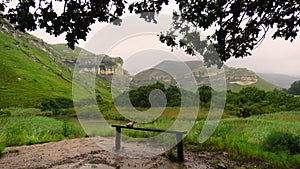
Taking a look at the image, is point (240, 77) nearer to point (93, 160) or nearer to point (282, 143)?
point (282, 143)

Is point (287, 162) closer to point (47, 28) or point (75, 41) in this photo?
point (75, 41)

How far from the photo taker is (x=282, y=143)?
6242mm

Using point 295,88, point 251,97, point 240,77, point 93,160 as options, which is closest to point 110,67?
point 93,160

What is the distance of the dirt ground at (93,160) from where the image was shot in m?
5.30

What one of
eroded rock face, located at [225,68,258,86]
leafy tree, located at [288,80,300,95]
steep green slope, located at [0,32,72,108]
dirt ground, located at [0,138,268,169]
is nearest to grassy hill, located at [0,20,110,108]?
steep green slope, located at [0,32,72,108]

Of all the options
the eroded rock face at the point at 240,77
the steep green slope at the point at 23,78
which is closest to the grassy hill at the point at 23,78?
the steep green slope at the point at 23,78

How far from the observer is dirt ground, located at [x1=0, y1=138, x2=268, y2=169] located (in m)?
5.30

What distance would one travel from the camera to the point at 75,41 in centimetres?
433

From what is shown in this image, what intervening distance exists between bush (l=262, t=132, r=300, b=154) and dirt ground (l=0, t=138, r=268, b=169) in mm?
1228

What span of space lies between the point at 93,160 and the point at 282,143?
5.15 meters

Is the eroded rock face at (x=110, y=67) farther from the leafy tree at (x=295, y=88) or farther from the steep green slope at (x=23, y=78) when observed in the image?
the steep green slope at (x=23, y=78)

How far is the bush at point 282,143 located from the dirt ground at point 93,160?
1228 mm

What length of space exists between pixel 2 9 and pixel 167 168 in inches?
187

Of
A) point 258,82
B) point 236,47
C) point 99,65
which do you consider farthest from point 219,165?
point 258,82
